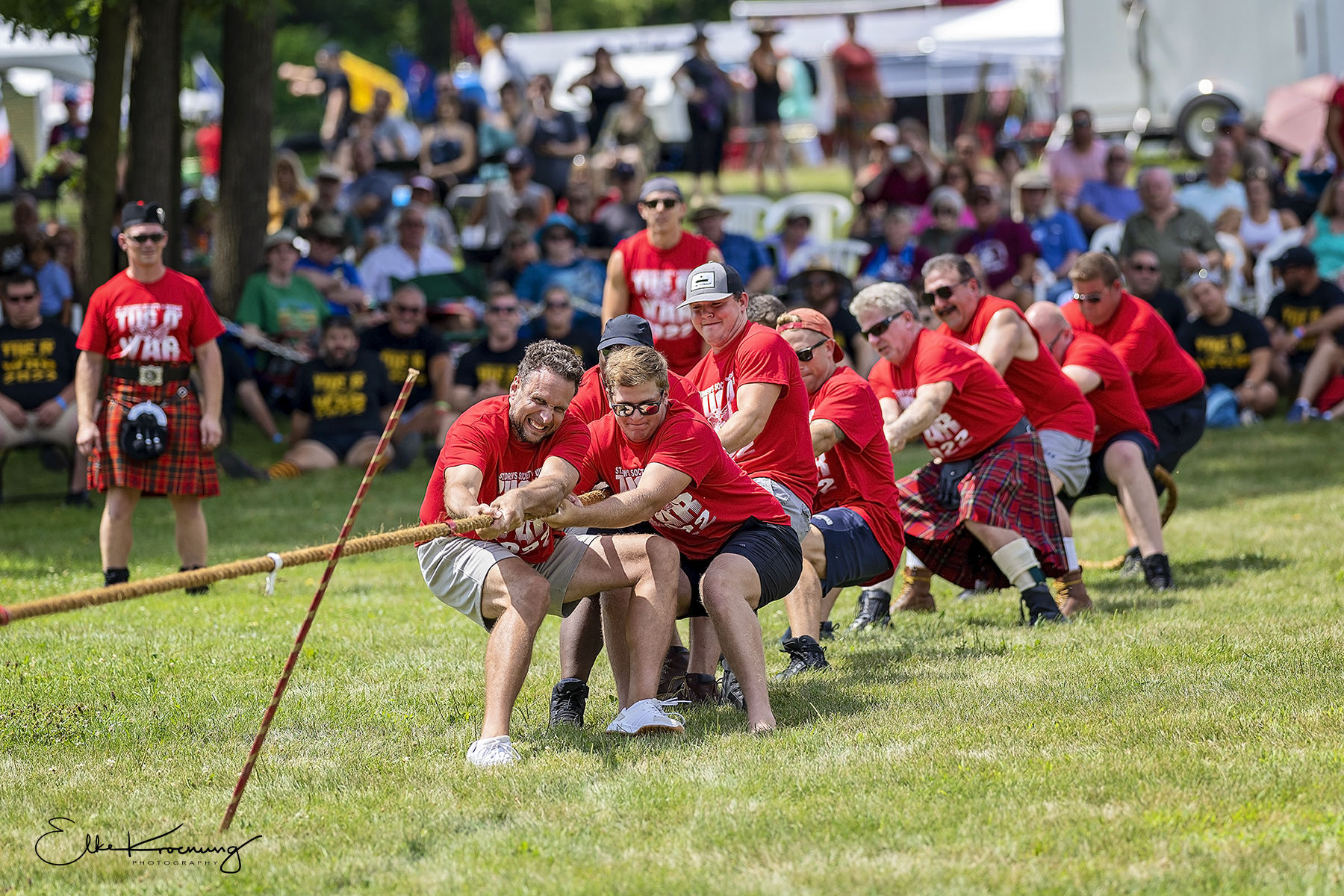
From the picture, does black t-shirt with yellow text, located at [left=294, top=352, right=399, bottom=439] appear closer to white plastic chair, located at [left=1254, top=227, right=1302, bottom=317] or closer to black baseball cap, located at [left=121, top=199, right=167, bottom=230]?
black baseball cap, located at [left=121, top=199, right=167, bottom=230]

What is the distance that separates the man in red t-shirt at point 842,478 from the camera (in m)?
5.97

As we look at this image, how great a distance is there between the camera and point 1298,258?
1227 cm

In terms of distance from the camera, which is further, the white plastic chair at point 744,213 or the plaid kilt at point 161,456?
the white plastic chair at point 744,213

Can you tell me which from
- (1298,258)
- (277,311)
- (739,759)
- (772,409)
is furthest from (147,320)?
(1298,258)

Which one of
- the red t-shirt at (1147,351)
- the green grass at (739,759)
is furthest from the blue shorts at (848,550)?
the red t-shirt at (1147,351)

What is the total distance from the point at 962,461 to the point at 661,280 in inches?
76.5

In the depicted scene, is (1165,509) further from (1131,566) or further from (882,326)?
(882,326)

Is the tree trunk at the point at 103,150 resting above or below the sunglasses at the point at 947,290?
above

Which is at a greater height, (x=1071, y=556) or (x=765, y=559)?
(x=765, y=559)

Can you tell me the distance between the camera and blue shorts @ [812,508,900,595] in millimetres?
5941

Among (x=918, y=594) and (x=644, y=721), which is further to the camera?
(x=918, y=594)

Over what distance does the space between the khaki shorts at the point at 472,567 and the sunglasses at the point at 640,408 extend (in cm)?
46

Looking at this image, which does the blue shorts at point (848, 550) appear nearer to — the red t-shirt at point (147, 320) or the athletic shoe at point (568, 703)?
the athletic shoe at point (568, 703)

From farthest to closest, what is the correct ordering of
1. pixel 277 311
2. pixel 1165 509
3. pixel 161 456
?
pixel 277 311 → pixel 1165 509 → pixel 161 456
